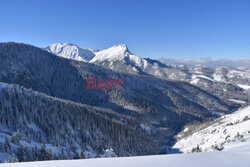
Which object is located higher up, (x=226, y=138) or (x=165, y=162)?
(x=165, y=162)

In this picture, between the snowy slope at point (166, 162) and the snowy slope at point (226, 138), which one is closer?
the snowy slope at point (166, 162)

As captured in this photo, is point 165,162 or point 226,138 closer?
point 165,162

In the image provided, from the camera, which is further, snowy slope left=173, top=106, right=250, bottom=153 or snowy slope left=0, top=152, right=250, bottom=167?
snowy slope left=173, top=106, right=250, bottom=153

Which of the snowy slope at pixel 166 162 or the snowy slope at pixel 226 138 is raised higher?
the snowy slope at pixel 166 162

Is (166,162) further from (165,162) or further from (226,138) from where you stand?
(226,138)

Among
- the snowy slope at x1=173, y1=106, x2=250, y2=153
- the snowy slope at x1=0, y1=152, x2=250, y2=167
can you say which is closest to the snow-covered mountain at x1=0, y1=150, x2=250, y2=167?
the snowy slope at x1=0, y1=152, x2=250, y2=167

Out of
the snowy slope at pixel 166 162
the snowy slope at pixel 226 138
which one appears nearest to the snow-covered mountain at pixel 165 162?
the snowy slope at pixel 166 162

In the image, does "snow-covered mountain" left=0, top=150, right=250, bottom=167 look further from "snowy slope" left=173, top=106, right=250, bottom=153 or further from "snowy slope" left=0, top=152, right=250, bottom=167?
"snowy slope" left=173, top=106, right=250, bottom=153

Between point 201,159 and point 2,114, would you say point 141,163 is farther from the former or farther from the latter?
point 2,114

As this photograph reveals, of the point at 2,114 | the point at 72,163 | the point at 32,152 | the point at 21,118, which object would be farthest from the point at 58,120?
the point at 72,163

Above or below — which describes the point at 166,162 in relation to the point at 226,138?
above

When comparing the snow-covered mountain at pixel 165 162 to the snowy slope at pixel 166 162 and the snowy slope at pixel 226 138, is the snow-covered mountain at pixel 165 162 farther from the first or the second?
the snowy slope at pixel 226 138

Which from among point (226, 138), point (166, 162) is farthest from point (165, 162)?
point (226, 138)
